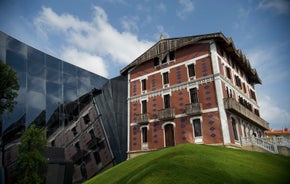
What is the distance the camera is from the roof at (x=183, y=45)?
78.1 feet

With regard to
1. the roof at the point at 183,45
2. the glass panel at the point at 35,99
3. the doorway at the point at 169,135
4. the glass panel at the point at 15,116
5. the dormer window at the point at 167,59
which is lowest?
the doorway at the point at 169,135

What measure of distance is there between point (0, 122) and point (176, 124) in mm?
17101

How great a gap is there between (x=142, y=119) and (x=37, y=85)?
40.5 ft

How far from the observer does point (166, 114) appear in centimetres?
2439

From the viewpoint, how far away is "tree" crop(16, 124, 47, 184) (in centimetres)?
1711

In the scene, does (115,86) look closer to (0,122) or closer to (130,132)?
(130,132)

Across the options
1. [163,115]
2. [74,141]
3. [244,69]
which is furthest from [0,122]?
[244,69]

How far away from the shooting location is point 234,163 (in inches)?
426

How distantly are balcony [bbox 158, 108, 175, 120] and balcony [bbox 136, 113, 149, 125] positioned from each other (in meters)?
2.01

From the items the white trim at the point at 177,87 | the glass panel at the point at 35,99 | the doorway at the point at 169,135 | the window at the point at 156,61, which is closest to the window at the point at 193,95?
the white trim at the point at 177,87

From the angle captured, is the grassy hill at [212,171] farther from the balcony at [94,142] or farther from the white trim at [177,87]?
the balcony at [94,142]

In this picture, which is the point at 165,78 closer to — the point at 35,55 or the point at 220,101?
the point at 220,101

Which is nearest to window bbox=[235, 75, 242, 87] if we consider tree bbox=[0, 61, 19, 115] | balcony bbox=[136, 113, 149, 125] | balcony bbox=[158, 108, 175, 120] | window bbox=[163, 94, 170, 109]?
window bbox=[163, 94, 170, 109]

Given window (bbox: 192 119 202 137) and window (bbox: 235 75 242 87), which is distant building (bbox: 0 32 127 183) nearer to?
window (bbox: 192 119 202 137)
